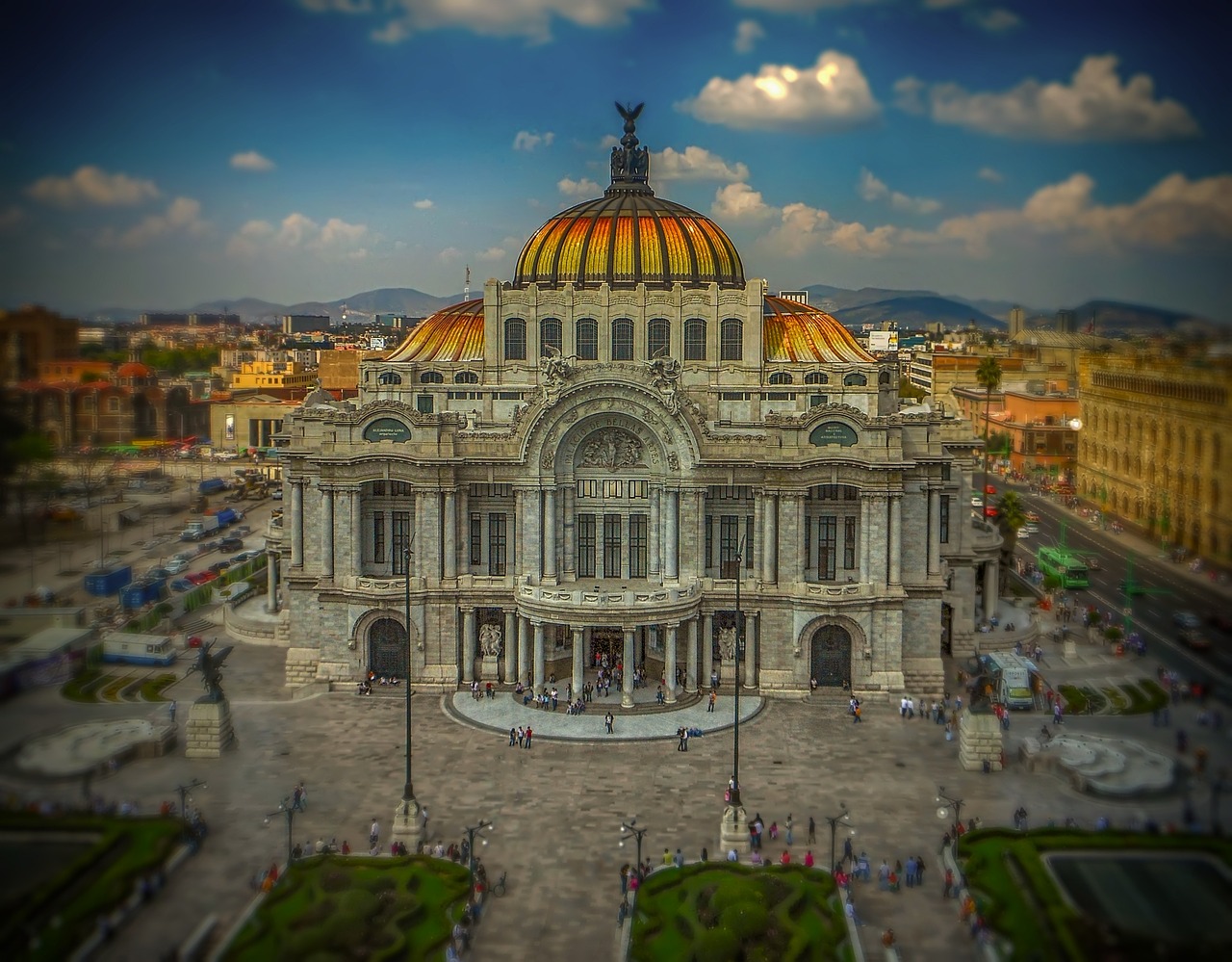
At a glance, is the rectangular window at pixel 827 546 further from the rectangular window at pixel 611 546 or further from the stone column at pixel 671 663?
the rectangular window at pixel 611 546

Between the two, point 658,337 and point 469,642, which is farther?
point 658,337

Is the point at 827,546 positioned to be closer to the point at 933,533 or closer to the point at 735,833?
the point at 933,533

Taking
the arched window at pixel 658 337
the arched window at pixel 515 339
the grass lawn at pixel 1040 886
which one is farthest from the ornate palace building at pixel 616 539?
the grass lawn at pixel 1040 886

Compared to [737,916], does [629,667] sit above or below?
above

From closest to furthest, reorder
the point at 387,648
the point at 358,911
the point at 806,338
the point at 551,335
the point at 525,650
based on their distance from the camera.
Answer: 1. the point at 358,911
2. the point at 525,650
3. the point at 387,648
4. the point at 551,335
5. the point at 806,338

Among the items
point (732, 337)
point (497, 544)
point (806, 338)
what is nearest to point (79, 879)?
point (497, 544)

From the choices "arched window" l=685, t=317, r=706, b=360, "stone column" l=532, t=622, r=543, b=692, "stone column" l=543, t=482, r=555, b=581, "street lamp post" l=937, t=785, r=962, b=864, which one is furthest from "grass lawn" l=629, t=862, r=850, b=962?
"arched window" l=685, t=317, r=706, b=360
